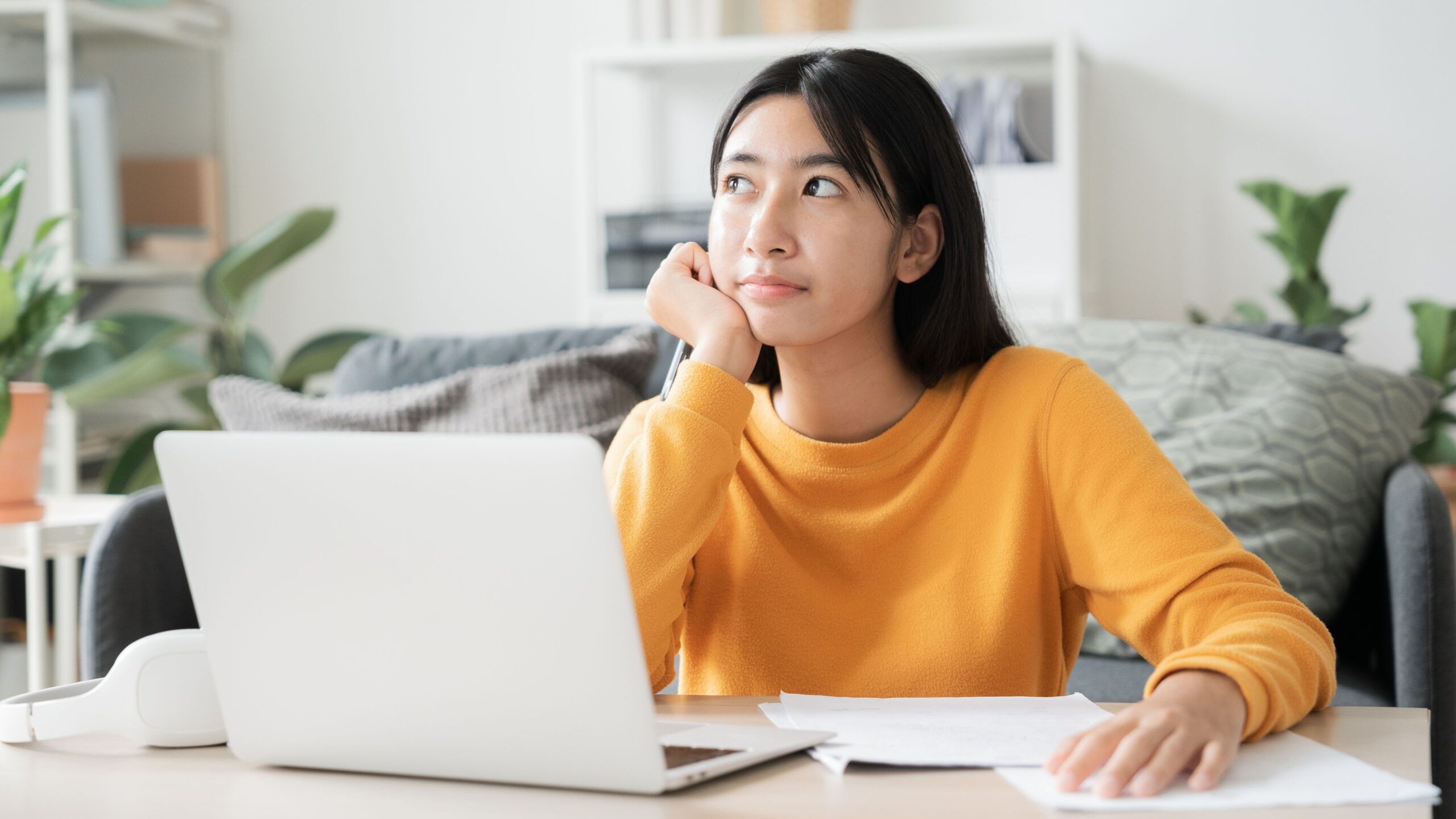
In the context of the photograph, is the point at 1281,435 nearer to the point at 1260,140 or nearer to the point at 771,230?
the point at 771,230

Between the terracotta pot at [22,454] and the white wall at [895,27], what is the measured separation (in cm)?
131

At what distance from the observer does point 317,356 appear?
8.61 ft

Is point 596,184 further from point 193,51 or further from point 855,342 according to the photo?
point 855,342

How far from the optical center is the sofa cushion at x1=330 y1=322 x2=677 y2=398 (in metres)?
1.87

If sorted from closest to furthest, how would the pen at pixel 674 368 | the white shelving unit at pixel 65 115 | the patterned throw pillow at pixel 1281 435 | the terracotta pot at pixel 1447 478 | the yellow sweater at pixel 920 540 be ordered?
the yellow sweater at pixel 920 540
the pen at pixel 674 368
the patterned throw pillow at pixel 1281 435
the terracotta pot at pixel 1447 478
the white shelving unit at pixel 65 115

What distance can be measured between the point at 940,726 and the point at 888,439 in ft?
1.19

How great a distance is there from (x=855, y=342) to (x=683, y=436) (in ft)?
0.71

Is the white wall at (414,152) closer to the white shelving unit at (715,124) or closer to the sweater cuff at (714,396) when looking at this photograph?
the white shelving unit at (715,124)

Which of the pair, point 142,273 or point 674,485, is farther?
point 142,273

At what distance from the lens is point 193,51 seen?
3.28m

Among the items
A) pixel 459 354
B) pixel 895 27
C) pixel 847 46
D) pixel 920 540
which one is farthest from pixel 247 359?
pixel 920 540

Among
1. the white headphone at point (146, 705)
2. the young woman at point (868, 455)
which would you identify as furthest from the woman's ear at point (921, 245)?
the white headphone at point (146, 705)

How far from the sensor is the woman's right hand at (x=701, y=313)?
1.04 metres

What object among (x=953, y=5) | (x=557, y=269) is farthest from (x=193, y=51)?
(x=953, y=5)
